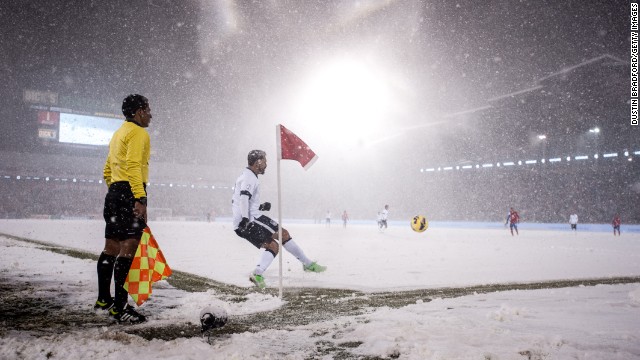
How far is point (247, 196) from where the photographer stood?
16.5 feet

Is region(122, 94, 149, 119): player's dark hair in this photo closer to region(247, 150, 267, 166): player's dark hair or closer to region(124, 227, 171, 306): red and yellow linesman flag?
region(124, 227, 171, 306): red and yellow linesman flag

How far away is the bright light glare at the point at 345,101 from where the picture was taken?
40188mm

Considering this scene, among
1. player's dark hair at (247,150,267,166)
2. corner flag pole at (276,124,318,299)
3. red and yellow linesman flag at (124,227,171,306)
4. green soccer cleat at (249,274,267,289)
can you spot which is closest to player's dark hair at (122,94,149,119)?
red and yellow linesman flag at (124,227,171,306)

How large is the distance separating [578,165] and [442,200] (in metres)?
13.7

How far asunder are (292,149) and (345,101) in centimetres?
3906

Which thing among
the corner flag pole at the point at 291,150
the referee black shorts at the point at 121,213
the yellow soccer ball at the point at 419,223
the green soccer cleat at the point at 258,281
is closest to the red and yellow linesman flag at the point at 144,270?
the referee black shorts at the point at 121,213

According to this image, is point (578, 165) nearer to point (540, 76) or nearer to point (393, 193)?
point (540, 76)

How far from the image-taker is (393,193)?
4956 cm

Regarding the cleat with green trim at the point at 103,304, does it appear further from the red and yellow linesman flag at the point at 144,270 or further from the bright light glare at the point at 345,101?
the bright light glare at the point at 345,101

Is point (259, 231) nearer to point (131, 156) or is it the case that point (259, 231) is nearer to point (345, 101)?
point (131, 156)

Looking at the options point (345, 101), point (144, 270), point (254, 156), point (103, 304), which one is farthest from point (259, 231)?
point (345, 101)

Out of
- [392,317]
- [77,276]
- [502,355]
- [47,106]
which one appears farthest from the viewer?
[47,106]

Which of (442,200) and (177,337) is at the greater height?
(442,200)

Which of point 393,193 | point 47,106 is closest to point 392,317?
point 393,193
